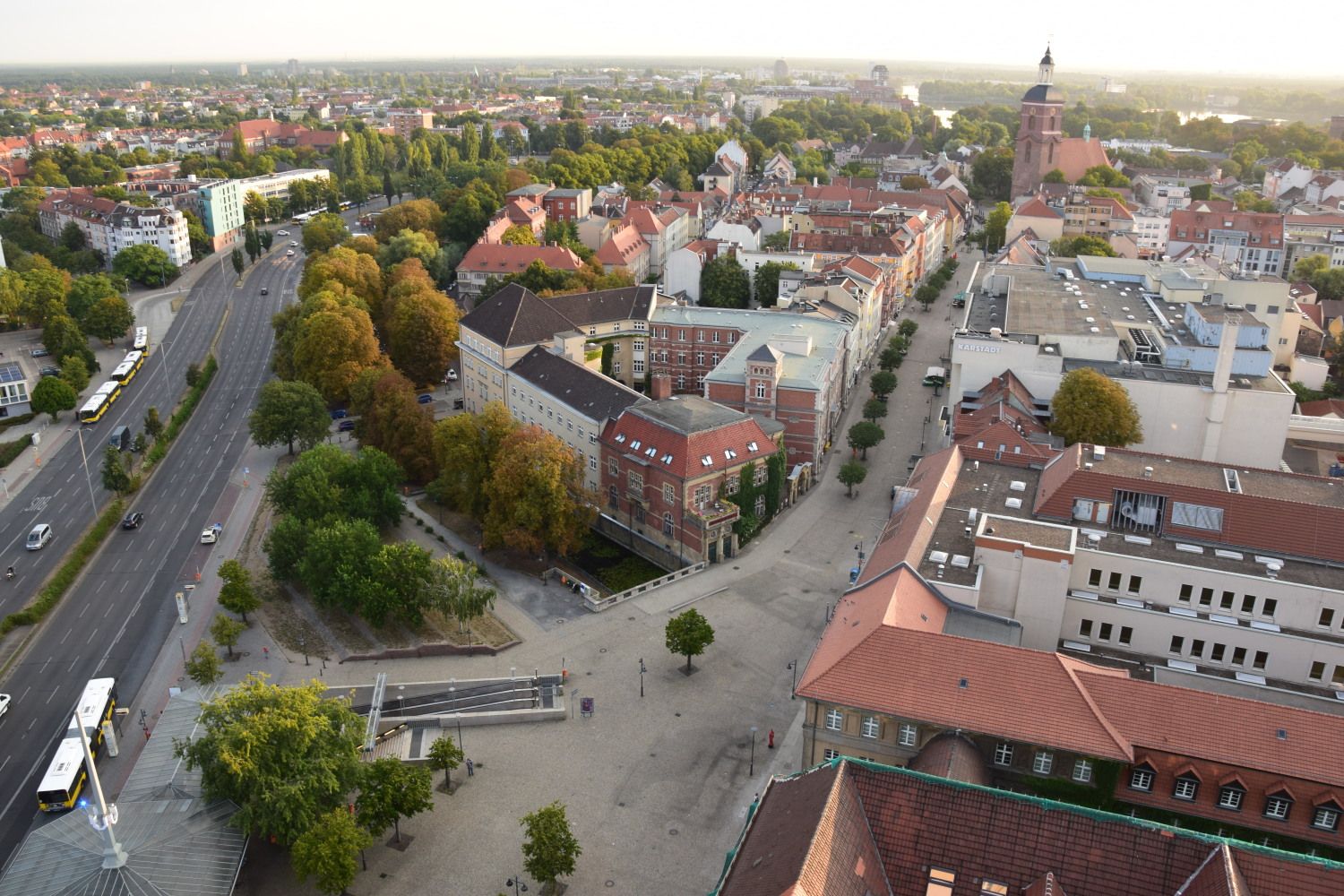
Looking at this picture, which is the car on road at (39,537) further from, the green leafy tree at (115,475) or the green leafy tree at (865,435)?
the green leafy tree at (865,435)

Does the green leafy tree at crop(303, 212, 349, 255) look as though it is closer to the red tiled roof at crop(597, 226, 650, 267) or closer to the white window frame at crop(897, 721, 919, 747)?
the red tiled roof at crop(597, 226, 650, 267)

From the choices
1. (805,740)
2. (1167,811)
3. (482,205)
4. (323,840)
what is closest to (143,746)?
(323,840)

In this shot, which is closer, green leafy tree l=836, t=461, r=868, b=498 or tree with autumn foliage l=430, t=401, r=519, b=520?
tree with autumn foliage l=430, t=401, r=519, b=520

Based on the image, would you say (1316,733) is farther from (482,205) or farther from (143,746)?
(482,205)

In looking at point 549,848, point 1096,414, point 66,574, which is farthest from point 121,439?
point 1096,414

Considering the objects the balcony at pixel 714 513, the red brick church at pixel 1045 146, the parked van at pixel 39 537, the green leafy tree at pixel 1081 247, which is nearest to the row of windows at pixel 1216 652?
the balcony at pixel 714 513

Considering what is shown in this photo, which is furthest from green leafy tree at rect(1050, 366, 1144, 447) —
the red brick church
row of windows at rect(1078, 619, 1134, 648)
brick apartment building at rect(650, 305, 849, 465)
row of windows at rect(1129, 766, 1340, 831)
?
the red brick church
